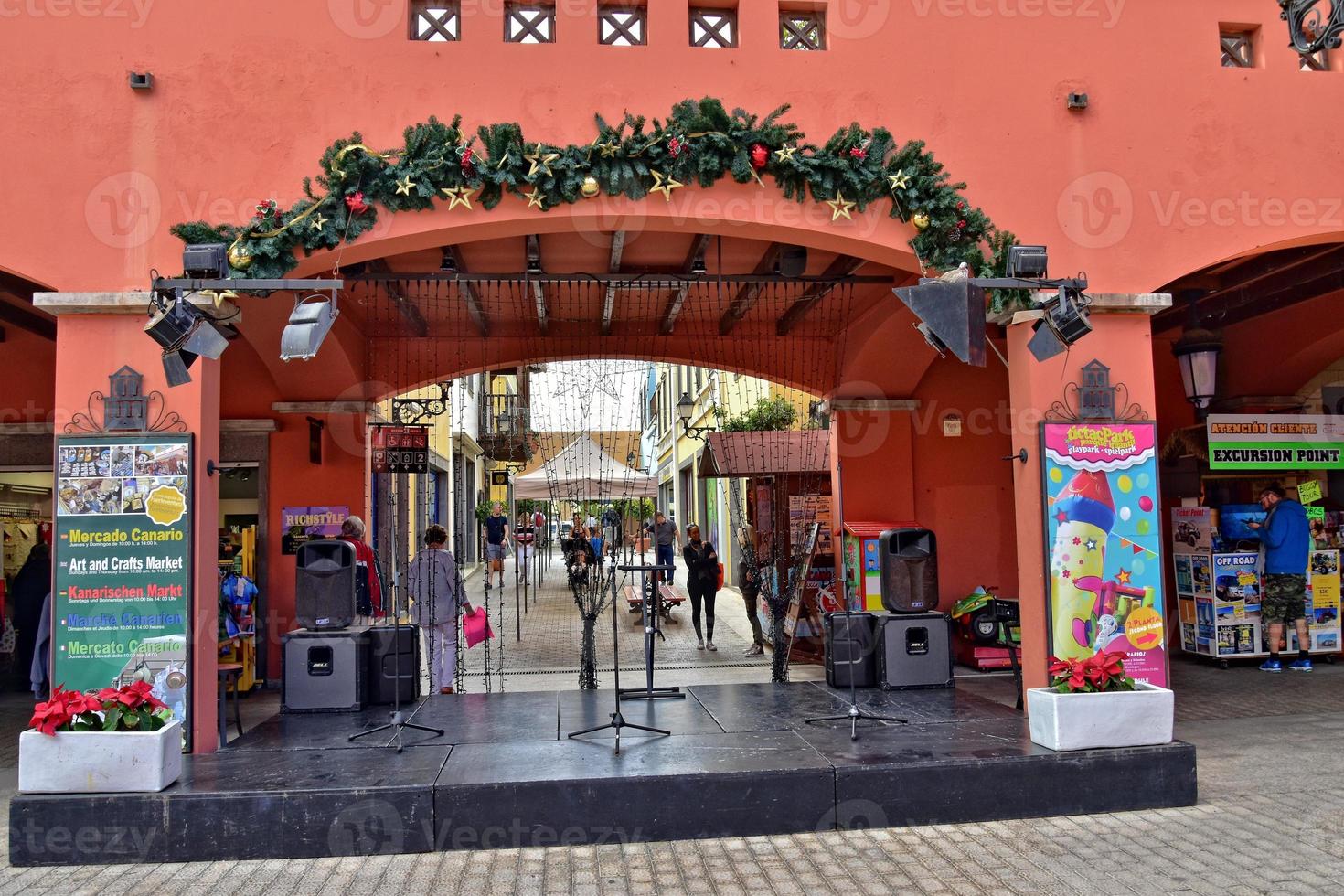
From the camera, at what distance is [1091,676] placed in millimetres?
5637

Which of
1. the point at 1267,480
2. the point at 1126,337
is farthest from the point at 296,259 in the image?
the point at 1267,480

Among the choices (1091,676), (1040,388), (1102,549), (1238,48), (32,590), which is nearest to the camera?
(1091,676)

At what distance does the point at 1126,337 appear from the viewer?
6.78 m

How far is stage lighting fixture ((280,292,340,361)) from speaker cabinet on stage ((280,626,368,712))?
8.60ft

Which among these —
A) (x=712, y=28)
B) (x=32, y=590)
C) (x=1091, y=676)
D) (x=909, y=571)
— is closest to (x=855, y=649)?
(x=909, y=571)

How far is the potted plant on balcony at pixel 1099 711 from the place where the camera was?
18.1 ft

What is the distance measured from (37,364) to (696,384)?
14931 millimetres

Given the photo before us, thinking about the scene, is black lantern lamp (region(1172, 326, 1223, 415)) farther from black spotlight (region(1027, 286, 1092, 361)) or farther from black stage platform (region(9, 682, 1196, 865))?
black stage platform (region(9, 682, 1196, 865))

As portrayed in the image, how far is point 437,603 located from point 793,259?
4.09m

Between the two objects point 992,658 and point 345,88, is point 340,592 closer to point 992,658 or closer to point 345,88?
point 345,88

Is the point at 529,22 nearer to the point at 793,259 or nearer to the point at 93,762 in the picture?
the point at 793,259

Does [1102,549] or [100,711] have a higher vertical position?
[1102,549]

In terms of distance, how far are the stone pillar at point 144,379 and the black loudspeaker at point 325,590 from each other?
51.4 inches

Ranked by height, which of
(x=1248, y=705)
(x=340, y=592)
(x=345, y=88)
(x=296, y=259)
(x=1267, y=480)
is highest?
(x=345, y=88)
